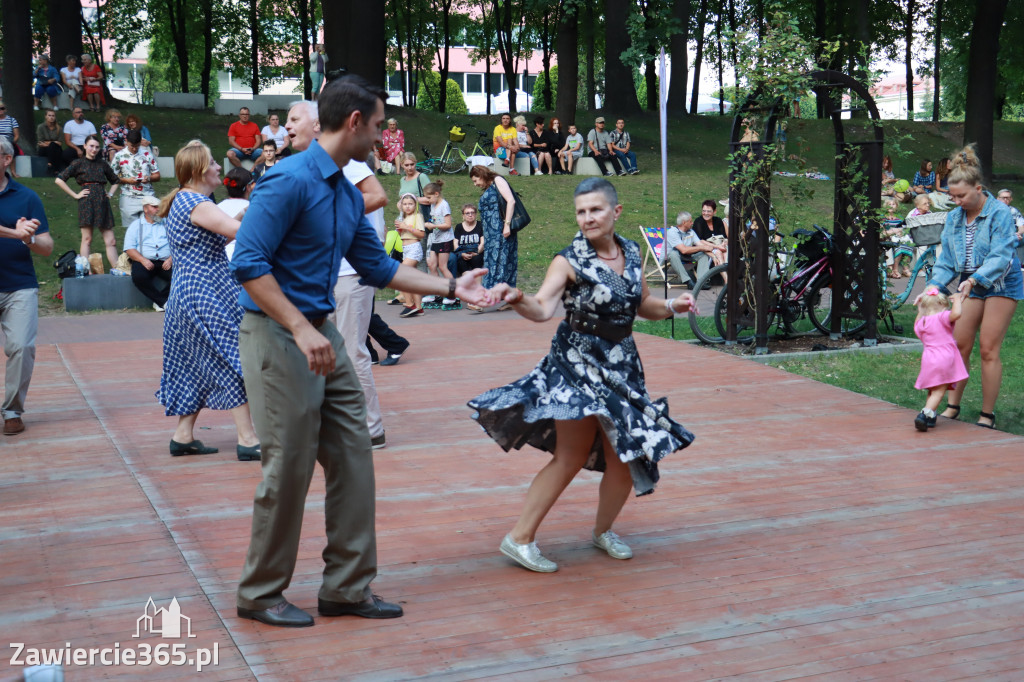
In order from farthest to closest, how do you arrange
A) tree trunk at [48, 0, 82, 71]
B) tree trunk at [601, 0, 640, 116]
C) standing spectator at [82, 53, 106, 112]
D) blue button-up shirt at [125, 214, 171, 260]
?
tree trunk at [601, 0, 640, 116] < tree trunk at [48, 0, 82, 71] < standing spectator at [82, 53, 106, 112] < blue button-up shirt at [125, 214, 171, 260]

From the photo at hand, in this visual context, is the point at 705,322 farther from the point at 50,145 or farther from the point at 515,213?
the point at 50,145

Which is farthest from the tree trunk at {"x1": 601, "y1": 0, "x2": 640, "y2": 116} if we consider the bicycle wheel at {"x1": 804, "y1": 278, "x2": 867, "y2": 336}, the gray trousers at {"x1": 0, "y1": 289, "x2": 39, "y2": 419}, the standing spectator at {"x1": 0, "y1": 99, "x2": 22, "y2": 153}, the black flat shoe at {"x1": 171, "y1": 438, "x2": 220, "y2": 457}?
the black flat shoe at {"x1": 171, "y1": 438, "x2": 220, "y2": 457}

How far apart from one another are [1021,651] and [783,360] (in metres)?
6.54

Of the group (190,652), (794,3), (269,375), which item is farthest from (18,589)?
(794,3)

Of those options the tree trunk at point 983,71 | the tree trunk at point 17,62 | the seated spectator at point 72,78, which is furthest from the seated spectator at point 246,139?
the tree trunk at point 983,71

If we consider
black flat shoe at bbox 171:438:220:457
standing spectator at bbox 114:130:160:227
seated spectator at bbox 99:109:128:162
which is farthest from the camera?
seated spectator at bbox 99:109:128:162

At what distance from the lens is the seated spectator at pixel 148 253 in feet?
42.9

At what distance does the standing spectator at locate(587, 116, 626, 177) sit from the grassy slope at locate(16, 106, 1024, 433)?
0.67m

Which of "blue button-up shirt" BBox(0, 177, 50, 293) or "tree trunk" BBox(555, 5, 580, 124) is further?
"tree trunk" BBox(555, 5, 580, 124)

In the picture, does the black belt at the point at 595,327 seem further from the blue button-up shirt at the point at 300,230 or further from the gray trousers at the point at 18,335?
the gray trousers at the point at 18,335

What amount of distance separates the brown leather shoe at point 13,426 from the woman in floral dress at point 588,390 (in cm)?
428

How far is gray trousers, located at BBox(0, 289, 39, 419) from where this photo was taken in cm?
711

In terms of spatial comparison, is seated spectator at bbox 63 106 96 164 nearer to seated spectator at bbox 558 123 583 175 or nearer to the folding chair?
seated spectator at bbox 558 123 583 175

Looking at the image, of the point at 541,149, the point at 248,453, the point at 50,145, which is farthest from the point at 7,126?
the point at 248,453
